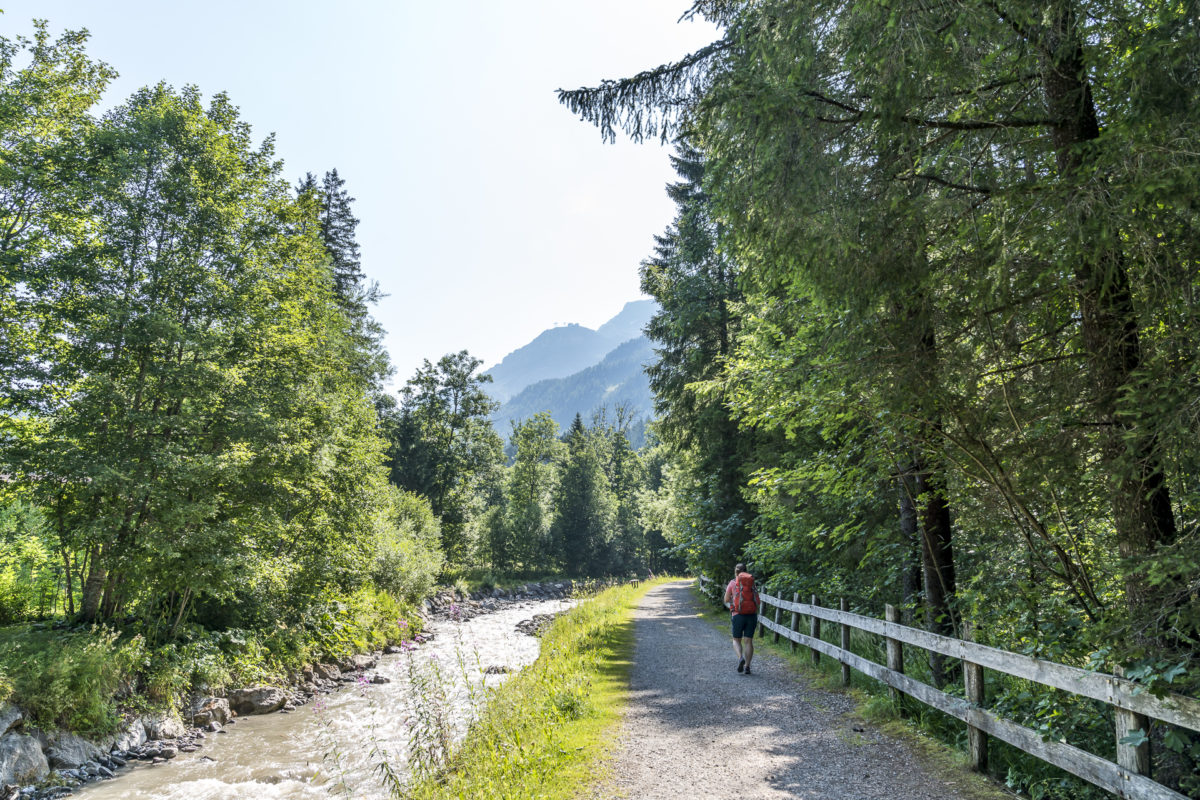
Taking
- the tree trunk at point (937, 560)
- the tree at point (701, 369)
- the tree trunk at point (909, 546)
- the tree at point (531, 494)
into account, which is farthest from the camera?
the tree at point (531, 494)

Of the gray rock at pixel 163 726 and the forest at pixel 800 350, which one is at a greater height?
the forest at pixel 800 350

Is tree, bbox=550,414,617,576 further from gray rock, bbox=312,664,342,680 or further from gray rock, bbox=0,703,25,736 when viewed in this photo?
gray rock, bbox=0,703,25,736

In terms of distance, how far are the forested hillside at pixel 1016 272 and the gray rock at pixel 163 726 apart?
12.1 metres

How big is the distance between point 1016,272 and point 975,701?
11.9 feet

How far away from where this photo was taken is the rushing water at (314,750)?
805 cm

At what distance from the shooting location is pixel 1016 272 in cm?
410

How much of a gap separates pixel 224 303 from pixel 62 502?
501cm

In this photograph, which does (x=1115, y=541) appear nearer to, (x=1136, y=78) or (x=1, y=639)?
(x=1136, y=78)

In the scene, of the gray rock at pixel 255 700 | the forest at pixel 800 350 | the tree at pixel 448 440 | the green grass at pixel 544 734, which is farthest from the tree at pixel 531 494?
the green grass at pixel 544 734

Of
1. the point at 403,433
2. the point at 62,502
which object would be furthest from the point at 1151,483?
the point at 403,433

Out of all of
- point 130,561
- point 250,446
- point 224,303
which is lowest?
point 130,561

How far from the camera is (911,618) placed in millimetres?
7672

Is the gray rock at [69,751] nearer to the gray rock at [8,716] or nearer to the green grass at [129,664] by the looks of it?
the green grass at [129,664]

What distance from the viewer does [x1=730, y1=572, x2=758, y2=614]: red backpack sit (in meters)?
10.2
